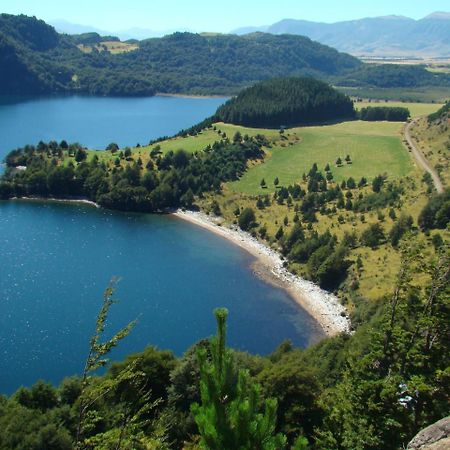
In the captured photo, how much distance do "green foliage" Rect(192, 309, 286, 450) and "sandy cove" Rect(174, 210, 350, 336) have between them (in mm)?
51994

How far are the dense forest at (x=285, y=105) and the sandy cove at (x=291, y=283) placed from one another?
6921 cm

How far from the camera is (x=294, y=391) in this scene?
33688 millimetres

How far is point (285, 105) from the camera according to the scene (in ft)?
559

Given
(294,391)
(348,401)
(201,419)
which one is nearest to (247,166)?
(294,391)

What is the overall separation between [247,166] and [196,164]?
13.3 meters

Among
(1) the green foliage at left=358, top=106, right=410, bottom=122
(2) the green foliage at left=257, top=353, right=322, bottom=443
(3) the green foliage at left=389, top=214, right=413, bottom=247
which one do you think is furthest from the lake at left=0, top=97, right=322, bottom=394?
(1) the green foliage at left=358, top=106, right=410, bottom=122

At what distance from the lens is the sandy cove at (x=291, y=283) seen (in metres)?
66.2

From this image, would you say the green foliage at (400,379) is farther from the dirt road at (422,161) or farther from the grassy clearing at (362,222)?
the dirt road at (422,161)

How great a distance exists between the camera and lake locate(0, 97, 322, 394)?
5878cm

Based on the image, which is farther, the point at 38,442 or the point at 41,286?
the point at 41,286

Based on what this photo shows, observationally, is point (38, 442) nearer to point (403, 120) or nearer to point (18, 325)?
point (18, 325)

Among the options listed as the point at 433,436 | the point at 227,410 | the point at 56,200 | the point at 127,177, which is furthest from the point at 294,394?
the point at 56,200

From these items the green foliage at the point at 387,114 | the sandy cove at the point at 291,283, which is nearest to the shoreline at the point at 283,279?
the sandy cove at the point at 291,283

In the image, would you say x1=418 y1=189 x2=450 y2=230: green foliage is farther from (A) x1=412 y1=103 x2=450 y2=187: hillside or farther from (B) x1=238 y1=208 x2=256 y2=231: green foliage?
(B) x1=238 y1=208 x2=256 y2=231: green foliage
